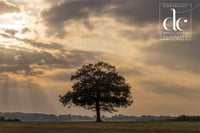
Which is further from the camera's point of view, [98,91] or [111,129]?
[98,91]

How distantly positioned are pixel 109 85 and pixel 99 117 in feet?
21.4

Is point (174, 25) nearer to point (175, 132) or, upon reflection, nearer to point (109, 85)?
point (175, 132)

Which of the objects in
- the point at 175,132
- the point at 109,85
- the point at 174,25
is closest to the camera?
the point at 175,132

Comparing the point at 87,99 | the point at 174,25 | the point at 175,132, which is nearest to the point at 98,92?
the point at 87,99

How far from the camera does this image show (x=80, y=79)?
288 ft

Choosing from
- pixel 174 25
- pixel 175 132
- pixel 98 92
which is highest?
pixel 174 25

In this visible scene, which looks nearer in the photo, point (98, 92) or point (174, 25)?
point (174, 25)

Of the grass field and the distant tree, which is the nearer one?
the grass field

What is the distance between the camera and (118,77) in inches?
3447

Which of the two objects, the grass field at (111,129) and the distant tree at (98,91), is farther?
the distant tree at (98,91)

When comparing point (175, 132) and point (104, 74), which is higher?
point (104, 74)

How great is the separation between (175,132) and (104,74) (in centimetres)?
4247

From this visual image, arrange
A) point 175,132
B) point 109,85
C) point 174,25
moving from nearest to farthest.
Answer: point 175,132 < point 174,25 < point 109,85

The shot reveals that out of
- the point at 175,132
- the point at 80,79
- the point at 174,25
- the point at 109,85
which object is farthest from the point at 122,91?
the point at 175,132
